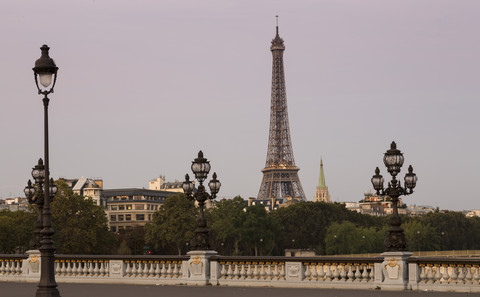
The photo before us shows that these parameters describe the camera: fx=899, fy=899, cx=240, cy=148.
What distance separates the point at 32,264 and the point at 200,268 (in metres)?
8.26

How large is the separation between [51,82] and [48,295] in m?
5.39

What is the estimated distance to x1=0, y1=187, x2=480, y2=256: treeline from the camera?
10900 centimetres

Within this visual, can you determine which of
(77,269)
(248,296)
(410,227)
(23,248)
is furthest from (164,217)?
(248,296)

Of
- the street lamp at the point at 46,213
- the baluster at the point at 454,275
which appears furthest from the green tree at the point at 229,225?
the street lamp at the point at 46,213

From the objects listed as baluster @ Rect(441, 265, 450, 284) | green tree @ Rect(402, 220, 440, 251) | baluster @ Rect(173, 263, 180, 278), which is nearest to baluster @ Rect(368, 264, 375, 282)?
baluster @ Rect(441, 265, 450, 284)

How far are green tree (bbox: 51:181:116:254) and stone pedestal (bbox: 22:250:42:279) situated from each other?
6727cm

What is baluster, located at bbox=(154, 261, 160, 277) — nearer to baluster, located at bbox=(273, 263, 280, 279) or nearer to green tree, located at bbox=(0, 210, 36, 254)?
baluster, located at bbox=(273, 263, 280, 279)

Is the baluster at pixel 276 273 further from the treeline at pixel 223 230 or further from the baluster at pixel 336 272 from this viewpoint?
the treeline at pixel 223 230

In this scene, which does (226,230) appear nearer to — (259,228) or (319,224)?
(259,228)

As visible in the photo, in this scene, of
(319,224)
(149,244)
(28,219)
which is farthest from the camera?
(319,224)

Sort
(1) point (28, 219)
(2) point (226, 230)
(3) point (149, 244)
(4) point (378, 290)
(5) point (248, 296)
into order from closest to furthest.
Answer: (5) point (248, 296), (4) point (378, 290), (1) point (28, 219), (2) point (226, 230), (3) point (149, 244)

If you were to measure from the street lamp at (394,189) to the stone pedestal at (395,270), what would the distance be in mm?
582

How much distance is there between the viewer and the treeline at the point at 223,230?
10900 centimetres

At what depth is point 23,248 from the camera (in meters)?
118
